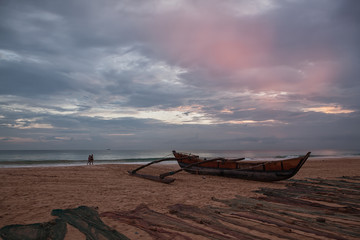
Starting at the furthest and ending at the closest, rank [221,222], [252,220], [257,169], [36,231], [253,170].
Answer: [253,170] → [257,169] → [252,220] → [221,222] → [36,231]

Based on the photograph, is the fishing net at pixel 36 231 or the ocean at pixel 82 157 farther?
the ocean at pixel 82 157

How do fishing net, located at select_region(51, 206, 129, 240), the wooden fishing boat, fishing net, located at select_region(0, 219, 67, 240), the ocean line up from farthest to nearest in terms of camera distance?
the ocean
the wooden fishing boat
fishing net, located at select_region(51, 206, 129, 240)
fishing net, located at select_region(0, 219, 67, 240)

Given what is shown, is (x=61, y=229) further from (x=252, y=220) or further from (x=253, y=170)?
(x=253, y=170)

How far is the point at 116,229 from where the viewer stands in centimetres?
470

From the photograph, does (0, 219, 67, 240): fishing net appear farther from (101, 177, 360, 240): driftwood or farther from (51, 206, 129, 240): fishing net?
(101, 177, 360, 240): driftwood

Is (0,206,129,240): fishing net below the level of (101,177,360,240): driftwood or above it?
above

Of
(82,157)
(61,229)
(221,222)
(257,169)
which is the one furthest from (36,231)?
(82,157)

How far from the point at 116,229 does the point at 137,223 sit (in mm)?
515

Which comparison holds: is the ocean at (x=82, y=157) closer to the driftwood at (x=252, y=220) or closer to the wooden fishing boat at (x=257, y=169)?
the wooden fishing boat at (x=257, y=169)

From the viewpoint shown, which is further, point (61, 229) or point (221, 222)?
point (221, 222)

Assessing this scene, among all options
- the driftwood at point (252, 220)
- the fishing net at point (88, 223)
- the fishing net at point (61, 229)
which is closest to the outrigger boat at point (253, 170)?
the driftwood at point (252, 220)

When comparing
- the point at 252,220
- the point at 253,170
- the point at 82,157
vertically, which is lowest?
the point at 82,157

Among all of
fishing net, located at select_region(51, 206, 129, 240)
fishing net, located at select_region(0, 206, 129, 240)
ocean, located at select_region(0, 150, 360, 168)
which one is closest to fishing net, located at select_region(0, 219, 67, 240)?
fishing net, located at select_region(0, 206, 129, 240)

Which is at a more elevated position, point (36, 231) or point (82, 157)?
point (36, 231)
